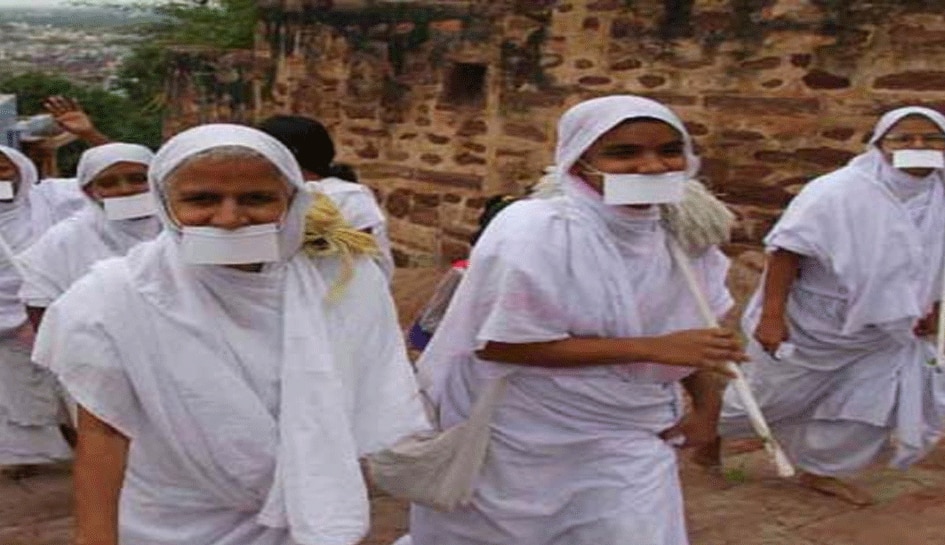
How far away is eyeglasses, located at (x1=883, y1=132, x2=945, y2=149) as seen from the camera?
525 cm

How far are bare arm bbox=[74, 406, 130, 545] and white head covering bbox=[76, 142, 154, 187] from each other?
8.16 ft

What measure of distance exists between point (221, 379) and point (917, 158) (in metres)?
3.17

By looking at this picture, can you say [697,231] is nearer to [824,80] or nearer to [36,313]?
[36,313]

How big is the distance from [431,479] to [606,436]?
1.41 ft

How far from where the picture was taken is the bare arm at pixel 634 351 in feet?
11.1

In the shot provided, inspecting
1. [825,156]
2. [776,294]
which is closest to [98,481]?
[776,294]

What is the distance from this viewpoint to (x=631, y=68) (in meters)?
9.24

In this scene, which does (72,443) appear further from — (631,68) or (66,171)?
(66,171)

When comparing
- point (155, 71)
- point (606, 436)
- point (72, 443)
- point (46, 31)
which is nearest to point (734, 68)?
point (72, 443)

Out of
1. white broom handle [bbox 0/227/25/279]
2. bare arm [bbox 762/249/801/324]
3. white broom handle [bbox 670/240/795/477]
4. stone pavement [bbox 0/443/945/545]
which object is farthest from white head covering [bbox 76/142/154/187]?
white broom handle [bbox 670/240/795/477]

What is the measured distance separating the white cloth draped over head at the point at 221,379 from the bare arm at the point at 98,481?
0.03 meters

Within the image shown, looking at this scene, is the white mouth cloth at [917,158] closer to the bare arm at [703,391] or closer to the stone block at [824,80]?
the bare arm at [703,391]

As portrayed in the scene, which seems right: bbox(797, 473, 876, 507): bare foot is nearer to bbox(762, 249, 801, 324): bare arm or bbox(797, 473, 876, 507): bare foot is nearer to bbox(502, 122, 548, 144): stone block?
bbox(762, 249, 801, 324): bare arm

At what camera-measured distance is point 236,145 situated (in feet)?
9.10
